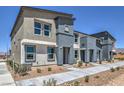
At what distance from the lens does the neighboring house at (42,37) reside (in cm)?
1266

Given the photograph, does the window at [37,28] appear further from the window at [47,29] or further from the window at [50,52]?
the window at [50,52]

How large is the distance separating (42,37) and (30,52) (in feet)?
6.06

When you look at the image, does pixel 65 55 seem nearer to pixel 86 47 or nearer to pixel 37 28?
pixel 86 47

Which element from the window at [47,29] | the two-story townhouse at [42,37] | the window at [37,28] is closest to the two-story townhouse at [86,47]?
the two-story townhouse at [42,37]

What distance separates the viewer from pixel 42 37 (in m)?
13.8

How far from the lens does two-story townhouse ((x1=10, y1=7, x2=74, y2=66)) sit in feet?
41.5

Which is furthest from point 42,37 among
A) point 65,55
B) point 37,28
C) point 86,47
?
point 86,47

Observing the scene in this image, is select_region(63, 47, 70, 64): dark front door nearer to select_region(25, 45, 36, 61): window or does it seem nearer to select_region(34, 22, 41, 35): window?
select_region(34, 22, 41, 35): window

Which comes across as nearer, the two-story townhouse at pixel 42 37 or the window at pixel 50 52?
the two-story townhouse at pixel 42 37
